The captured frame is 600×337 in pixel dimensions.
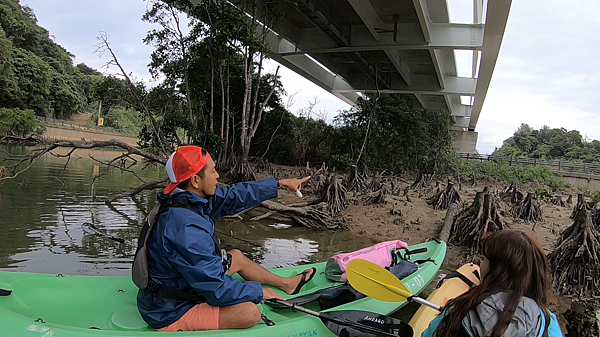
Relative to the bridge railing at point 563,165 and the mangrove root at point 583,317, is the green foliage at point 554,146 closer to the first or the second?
the bridge railing at point 563,165

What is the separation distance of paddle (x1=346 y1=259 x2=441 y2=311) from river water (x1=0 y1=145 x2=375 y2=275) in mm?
2732

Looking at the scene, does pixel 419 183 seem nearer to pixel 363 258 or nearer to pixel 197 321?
pixel 363 258

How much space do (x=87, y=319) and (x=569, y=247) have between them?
219 inches

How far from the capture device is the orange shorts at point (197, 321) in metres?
2.21

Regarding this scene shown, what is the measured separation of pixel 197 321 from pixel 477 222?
540 cm

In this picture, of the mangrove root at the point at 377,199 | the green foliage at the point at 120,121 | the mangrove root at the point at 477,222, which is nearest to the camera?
the mangrove root at the point at 477,222

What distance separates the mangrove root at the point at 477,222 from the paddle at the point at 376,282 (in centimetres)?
412

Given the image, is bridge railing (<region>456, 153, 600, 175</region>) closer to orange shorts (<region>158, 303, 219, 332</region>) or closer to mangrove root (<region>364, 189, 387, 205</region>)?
mangrove root (<region>364, 189, 387, 205</region>)

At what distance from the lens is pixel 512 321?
1.45m

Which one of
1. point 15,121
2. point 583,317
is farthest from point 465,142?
point 15,121

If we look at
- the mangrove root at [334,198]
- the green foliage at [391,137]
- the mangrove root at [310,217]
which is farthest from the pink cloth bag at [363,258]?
the green foliage at [391,137]

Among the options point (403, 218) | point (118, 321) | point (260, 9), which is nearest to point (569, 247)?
point (403, 218)

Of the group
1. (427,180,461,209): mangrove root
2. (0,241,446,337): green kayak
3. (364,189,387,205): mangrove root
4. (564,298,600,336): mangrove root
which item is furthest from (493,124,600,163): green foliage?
(0,241,446,337): green kayak

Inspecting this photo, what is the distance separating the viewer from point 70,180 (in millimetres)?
12797
